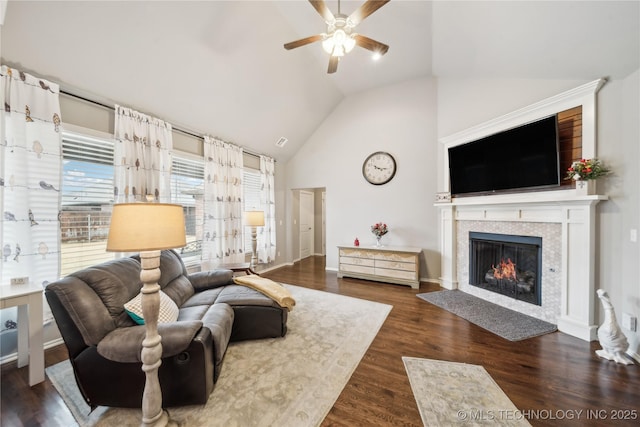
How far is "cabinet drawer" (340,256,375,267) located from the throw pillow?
329 cm

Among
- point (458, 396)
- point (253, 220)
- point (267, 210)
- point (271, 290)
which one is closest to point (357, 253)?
point (253, 220)

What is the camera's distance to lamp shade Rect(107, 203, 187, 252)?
1269 mm

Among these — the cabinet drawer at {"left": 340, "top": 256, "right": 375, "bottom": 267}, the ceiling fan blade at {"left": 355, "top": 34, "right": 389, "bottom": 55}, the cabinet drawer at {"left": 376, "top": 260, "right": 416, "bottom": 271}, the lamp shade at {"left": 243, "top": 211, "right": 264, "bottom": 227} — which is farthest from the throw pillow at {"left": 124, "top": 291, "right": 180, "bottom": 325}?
the cabinet drawer at {"left": 376, "top": 260, "right": 416, "bottom": 271}

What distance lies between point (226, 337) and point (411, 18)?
4349mm

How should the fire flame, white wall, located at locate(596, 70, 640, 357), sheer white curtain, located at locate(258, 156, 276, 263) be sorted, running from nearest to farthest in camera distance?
white wall, located at locate(596, 70, 640, 357) < the fire flame < sheer white curtain, located at locate(258, 156, 276, 263)

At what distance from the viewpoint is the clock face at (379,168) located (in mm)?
4773

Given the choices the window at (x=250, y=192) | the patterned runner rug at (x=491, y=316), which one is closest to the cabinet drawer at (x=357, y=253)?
the patterned runner rug at (x=491, y=316)

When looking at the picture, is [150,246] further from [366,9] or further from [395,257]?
[395,257]

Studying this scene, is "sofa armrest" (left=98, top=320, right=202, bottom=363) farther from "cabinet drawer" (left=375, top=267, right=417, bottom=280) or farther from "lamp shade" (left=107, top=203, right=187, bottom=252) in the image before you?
"cabinet drawer" (left=375, top=267, right=417, bottom=280)

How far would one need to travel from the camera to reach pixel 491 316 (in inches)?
117

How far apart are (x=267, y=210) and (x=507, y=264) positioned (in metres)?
4.52

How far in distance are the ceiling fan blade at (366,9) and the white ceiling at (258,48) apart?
1026 mm

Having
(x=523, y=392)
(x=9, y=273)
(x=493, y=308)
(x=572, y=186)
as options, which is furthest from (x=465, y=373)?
(x=9, y=273)

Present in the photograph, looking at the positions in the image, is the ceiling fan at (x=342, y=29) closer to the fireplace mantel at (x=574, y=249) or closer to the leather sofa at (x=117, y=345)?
the fireplace mantel at (x=574, y=249)
